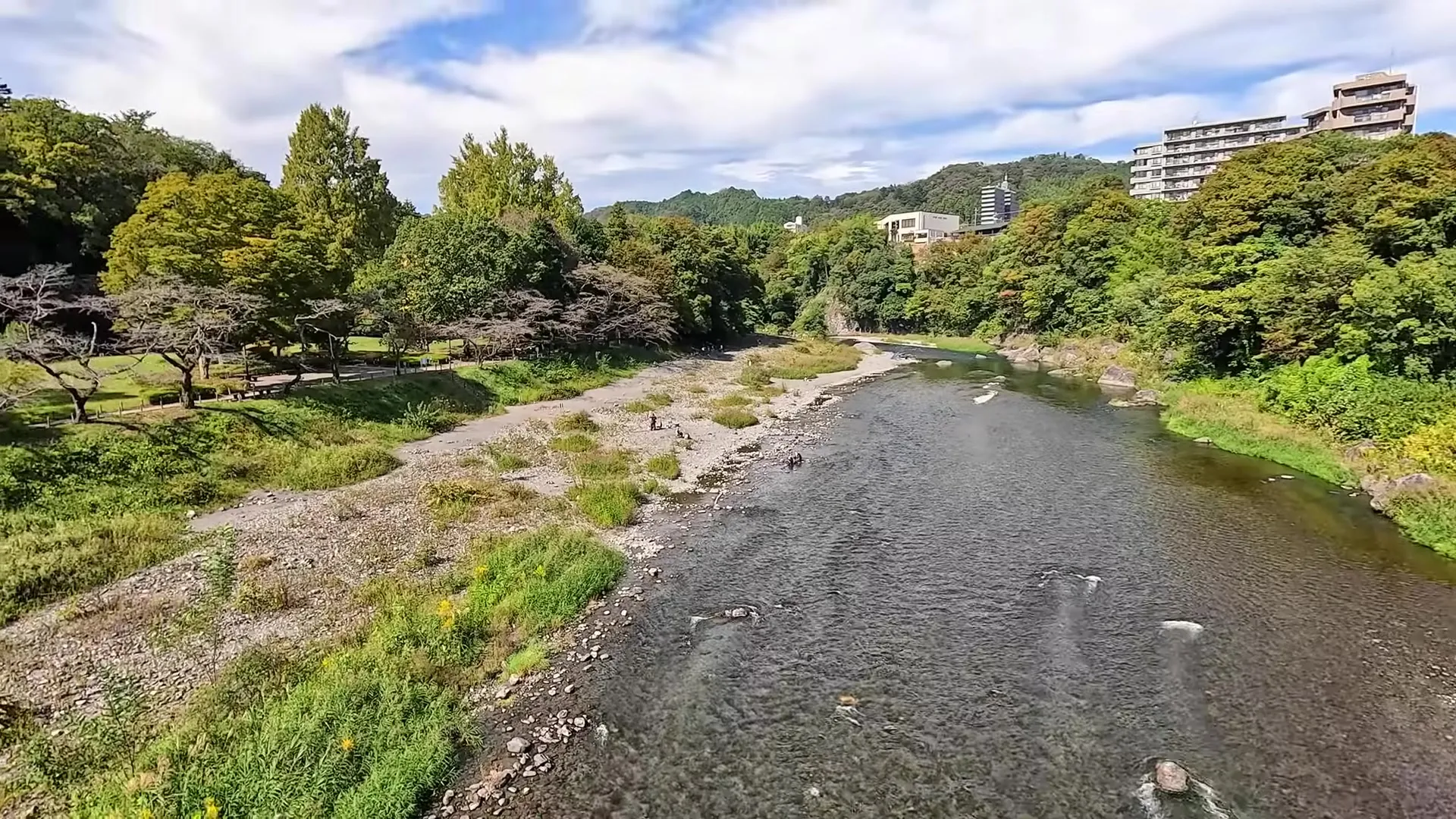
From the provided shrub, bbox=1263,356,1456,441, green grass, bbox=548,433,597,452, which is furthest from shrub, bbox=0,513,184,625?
shrub, bbox=1263,356,1456,441

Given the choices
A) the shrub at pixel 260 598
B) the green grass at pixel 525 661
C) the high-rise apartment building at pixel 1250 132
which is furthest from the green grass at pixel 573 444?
the high-rise apartment building at pixel 1250 132

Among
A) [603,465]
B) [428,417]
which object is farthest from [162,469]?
[603,465]

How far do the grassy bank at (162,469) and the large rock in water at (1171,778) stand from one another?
72.5 ft

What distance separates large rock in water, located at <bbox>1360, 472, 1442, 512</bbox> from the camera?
2248 cm

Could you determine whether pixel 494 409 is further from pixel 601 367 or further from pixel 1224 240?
pixel 1224 240

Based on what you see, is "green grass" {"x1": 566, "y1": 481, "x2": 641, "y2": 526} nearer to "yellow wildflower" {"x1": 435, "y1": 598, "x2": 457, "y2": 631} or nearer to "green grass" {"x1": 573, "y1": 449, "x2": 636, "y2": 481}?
"green grass" {"x1": 573, "y1": 449, "x2": 636, "y2": 481}

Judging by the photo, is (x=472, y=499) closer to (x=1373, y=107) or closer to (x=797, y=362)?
(x=797, y=362)

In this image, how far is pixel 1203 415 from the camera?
3531 centimetres

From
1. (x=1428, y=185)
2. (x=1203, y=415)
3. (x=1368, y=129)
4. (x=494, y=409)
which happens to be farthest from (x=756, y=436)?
(x=1368, y=129)

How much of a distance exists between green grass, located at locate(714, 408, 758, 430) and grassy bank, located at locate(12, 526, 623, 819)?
889 inches

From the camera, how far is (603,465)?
28.7 m

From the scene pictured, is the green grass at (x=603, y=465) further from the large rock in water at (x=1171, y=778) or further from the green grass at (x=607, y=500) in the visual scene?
the large rock in water at (x=1171, y=778)

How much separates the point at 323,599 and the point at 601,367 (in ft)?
115

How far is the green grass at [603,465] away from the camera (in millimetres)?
27961
